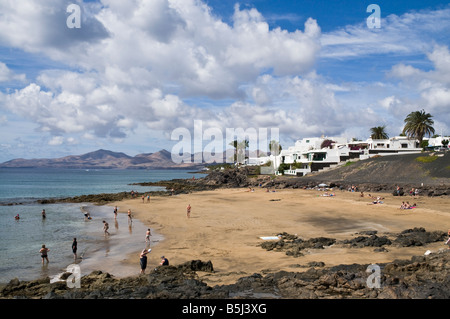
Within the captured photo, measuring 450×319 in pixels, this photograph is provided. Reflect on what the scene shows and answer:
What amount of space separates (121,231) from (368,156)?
6657 cm

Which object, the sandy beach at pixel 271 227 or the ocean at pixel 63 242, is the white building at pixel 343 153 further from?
the ocean at pixel 63 242

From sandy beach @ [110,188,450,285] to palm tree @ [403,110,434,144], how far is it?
47547 mm

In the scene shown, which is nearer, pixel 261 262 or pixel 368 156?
Answer: pixel 261 262

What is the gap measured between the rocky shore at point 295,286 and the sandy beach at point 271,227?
227 cm

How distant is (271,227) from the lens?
30844 mm

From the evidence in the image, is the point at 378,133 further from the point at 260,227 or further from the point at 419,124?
the point at 260,227

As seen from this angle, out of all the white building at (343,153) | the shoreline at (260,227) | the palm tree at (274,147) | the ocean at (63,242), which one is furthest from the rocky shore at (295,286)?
the palm tree at (274,147)

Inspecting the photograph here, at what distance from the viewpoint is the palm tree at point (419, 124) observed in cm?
8591

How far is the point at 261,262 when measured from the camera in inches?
745

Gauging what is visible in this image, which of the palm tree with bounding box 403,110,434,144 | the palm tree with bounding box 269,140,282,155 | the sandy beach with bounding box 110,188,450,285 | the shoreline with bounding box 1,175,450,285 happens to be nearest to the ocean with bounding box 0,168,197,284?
the shoreline with bounding box 1,175,450,285

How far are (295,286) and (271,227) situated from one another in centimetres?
1801

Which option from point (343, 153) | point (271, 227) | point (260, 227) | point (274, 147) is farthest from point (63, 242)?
point (274, 147)
